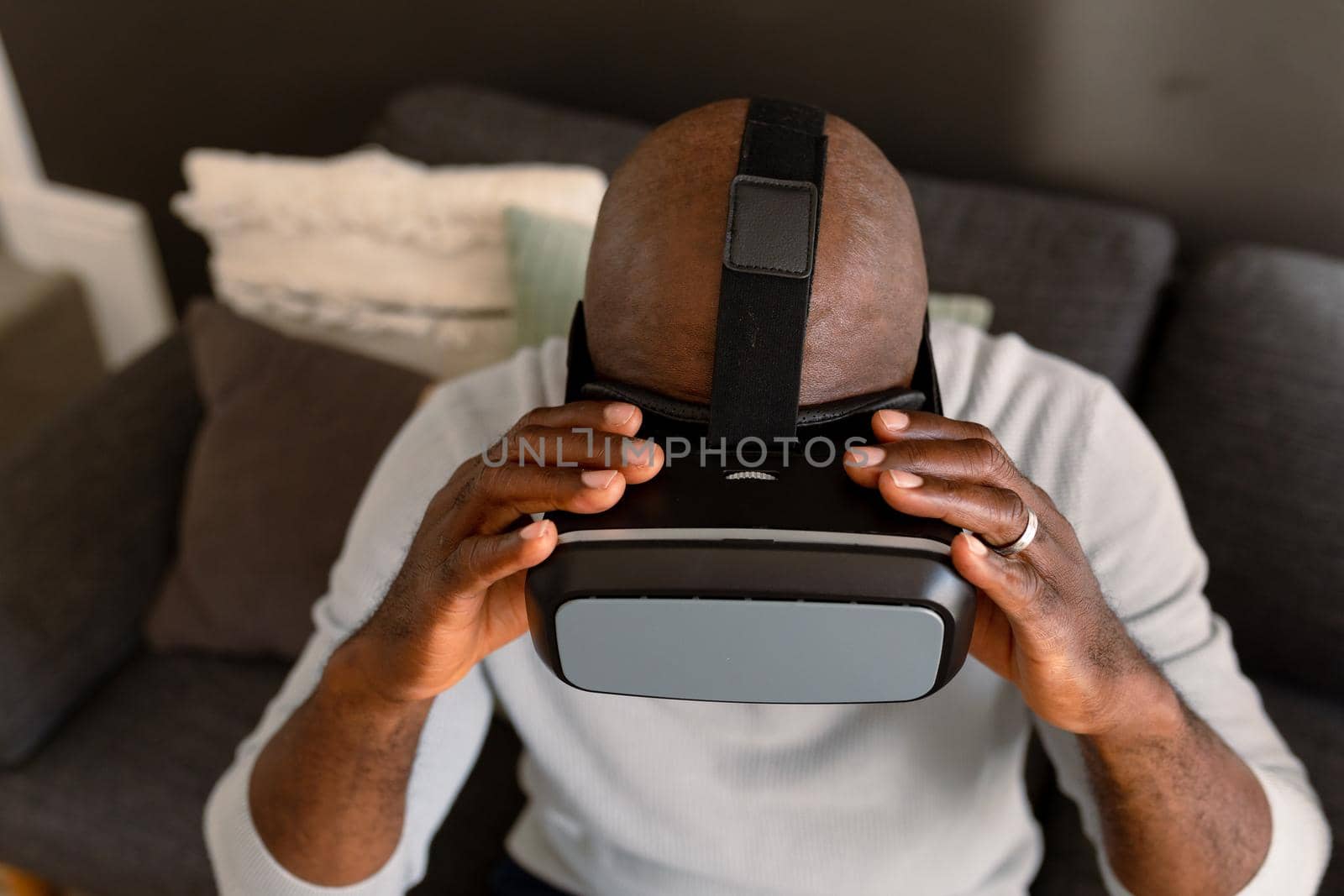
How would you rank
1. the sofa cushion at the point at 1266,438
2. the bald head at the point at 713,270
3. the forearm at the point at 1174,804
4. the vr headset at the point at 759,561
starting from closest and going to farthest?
the vr headset at the point at 759,561 < the bald head at the point at 713,270 < the forearm at the point at 1174,804 < the sofa cushion at the point at 1266,438

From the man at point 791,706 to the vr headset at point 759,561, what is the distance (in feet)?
0.12

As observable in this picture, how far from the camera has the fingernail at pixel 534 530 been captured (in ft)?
2.14

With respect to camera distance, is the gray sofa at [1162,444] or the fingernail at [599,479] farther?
the gray sofa at [1162,444]

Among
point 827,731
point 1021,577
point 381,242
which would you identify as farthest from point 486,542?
point 381,242

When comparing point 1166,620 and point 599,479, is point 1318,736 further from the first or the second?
point 599,479

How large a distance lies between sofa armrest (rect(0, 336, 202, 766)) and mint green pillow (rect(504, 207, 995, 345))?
612 millimetres

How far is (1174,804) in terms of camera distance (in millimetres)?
881

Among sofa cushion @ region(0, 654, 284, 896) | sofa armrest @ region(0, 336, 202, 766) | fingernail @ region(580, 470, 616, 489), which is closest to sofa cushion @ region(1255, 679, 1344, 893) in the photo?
fingernail @ region(580, 470, 616, 489)

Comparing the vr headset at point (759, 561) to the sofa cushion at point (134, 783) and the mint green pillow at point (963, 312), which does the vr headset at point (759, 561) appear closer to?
the mint green pillow at point (963, 312)

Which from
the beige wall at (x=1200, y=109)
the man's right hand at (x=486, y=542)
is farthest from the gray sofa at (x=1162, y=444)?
the man's right hand at (x=486, y=542)

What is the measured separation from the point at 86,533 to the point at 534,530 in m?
1.14

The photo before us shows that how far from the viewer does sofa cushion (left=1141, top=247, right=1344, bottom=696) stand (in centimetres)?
132

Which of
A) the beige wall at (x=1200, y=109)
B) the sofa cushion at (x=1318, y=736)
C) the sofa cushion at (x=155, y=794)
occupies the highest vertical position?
the beige wall at (x=1200, y=109)

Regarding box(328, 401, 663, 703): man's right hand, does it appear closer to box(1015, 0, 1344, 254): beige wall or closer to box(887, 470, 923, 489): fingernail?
box(887, 470, 923, 489): fingernail
